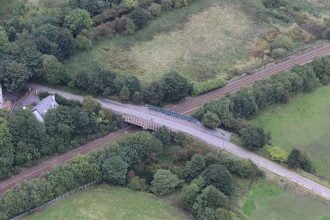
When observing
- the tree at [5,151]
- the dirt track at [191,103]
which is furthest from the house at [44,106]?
the dirt track at [191,103]

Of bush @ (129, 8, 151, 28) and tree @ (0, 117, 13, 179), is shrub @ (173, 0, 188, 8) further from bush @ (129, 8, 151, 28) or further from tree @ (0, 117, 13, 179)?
tree @ (0, 117, 13, 179)

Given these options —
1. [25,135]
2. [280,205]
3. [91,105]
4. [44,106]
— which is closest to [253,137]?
[280,205]

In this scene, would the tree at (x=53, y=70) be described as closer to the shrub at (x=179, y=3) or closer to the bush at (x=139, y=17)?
the bush at (x=139, y=17)

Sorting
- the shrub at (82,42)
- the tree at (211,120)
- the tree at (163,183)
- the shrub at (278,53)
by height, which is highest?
the shrub at (82,42)

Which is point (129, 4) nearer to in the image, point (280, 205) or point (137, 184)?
point (137, 184)

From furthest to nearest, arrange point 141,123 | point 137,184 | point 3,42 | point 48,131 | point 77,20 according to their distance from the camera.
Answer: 1. point 77,20
2. point 3,42
3. point 141,123
4. point 48,131
5. point 137,184

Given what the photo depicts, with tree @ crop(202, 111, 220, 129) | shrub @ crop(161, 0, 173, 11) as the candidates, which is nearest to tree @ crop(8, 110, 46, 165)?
tree @ crop(202, 111, 220, 129)
